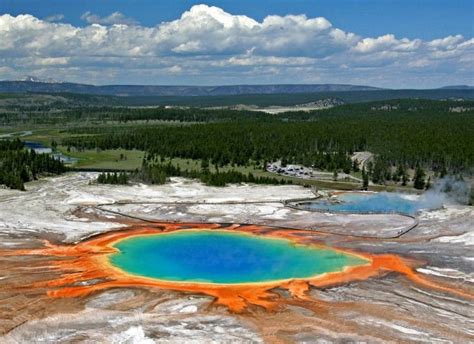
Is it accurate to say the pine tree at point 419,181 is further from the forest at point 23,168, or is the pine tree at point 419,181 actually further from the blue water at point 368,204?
the forest at point 23,168

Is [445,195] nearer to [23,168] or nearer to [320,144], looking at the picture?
[23,168]

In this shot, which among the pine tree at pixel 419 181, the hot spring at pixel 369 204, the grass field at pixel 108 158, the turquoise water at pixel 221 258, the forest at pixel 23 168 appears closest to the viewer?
the turquoise water at pixel 221 258

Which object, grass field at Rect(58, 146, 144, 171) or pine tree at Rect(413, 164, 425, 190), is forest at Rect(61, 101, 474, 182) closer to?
grass field at Rect(58, 146, 144, 171)

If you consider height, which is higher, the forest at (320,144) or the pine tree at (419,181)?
the forest at (320,144)

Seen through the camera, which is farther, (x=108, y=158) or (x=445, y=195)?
(x=108, y=158)

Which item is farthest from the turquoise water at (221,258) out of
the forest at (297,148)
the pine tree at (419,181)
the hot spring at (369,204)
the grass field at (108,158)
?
the grass field at (108,158)

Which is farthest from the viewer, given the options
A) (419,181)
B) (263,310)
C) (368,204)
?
(419,181)

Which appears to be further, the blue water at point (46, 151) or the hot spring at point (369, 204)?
the blue water at point (46, 151)

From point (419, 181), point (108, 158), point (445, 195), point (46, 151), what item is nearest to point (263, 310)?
point (445, 195)
